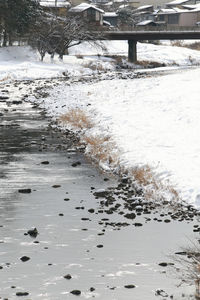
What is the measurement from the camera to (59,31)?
241 feet

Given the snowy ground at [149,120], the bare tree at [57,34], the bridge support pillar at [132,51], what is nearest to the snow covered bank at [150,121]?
the snowy ground at [149,120]

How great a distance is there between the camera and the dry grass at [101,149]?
19172mm

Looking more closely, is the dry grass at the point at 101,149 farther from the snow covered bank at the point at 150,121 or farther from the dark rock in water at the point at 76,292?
the dark rock in water at the point at 76,292

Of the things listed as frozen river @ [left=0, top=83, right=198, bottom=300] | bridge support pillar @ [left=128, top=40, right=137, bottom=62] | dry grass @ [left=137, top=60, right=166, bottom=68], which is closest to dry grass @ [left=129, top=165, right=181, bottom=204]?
frozen river @ [left=0, top=83, right=198, bottom=300]

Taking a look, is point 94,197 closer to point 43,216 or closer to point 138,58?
point 43,216

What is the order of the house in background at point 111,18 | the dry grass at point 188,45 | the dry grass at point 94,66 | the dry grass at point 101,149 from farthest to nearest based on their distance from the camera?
1. the house in background at point 111,18
2. the dry grass at point 188,45
3. the dry grass at point 94,66
4. the dry grass at point 101,149

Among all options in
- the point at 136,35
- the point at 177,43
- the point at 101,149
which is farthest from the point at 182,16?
the point at 101,149

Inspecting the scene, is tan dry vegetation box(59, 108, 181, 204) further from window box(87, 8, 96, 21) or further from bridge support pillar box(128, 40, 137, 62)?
window box(87, 8, 96, 21)

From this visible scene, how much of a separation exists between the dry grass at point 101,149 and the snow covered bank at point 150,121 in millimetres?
253

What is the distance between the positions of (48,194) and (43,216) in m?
2.09

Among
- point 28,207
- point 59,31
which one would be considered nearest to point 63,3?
point 59,31

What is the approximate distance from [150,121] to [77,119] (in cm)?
404

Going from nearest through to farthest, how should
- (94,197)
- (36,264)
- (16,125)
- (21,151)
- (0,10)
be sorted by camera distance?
(36,264) < (94,197) < (21,151) < (16,125) < (0,10)

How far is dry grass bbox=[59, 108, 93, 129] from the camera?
26.1m
